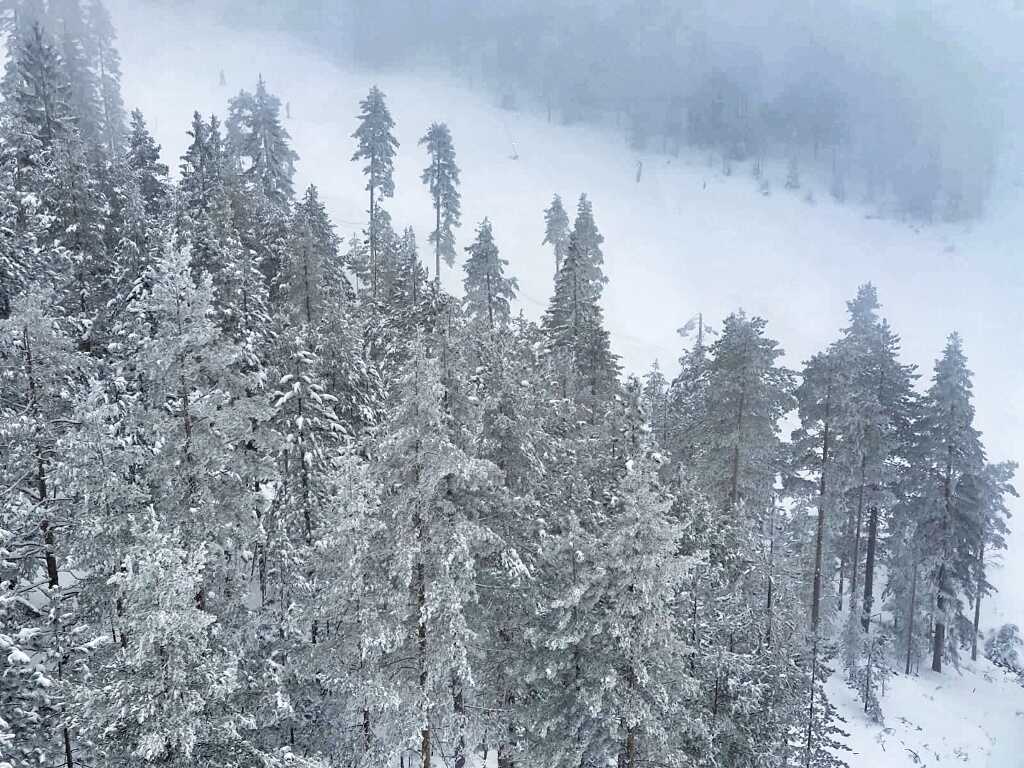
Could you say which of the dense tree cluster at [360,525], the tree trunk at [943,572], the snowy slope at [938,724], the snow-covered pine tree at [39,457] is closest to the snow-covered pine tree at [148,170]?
the dense tree cluster at [360,525]

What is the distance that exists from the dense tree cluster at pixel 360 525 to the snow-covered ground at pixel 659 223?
1415 inches

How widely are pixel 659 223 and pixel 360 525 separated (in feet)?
312

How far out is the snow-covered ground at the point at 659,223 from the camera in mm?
81000

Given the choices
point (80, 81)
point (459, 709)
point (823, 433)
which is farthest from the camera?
point (80, 81)

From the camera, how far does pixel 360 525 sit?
14.9m

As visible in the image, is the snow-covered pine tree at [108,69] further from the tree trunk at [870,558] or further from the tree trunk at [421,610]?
the tree trunk at [870,558]

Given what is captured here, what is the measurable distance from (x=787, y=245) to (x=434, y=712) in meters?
97.5

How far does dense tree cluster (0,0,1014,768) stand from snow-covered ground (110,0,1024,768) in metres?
36.0

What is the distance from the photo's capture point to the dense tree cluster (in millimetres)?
13203

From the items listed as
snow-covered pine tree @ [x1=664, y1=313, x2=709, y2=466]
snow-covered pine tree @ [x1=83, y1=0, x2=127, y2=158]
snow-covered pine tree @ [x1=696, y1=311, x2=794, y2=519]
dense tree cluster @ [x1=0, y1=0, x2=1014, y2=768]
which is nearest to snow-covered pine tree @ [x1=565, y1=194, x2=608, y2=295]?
snow-covered pine tree @ [x1=664, y1=313, x2=709, y2=466]

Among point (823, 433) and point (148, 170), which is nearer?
point (823, 433)

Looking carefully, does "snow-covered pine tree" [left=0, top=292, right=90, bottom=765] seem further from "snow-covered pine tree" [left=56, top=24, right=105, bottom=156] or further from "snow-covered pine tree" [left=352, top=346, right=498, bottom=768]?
"snow-covered pine tree" [left=56, top=24, right=105, bottom=156]

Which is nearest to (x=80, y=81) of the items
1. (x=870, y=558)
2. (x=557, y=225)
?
(x=557, y=225)

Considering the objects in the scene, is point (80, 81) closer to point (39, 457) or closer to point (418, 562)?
point (39, 457)
